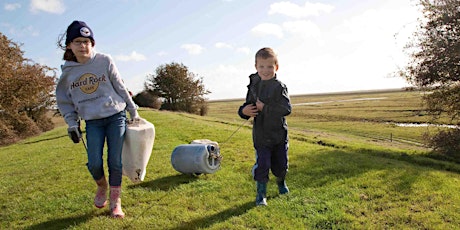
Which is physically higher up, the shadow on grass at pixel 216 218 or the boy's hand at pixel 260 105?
the boy's hand at pixel 260 105

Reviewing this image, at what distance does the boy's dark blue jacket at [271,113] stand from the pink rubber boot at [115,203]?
2413 millimetres

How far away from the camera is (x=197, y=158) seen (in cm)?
748

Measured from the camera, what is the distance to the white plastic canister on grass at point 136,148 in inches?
226

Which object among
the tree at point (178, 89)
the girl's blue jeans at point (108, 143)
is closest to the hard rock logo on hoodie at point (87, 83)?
the girl's blue jeans at point (108, 143)

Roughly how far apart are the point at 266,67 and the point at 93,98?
9.18ft

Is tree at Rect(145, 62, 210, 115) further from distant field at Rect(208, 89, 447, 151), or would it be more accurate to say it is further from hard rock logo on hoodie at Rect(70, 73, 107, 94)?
hard rock logo on hoodie at Rect(70, 73, 107, 94)

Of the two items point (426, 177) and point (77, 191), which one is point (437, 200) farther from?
point (77, 191)

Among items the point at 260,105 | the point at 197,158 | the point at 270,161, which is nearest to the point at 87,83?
the point at 260,105

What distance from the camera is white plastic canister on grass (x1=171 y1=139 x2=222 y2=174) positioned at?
24.7 ft

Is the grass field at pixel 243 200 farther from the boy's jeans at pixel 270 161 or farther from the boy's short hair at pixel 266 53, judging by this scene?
the boy's short hair at pixel 266 53

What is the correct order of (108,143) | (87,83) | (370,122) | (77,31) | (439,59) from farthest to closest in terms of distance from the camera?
(370,122), (439,59), (108,143), (87,83), (77,31)

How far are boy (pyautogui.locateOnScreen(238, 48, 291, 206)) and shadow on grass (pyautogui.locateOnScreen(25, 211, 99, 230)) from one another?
284 cm

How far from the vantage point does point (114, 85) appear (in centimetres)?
551

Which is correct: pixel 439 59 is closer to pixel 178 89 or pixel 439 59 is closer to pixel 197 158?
pixel 197 158
